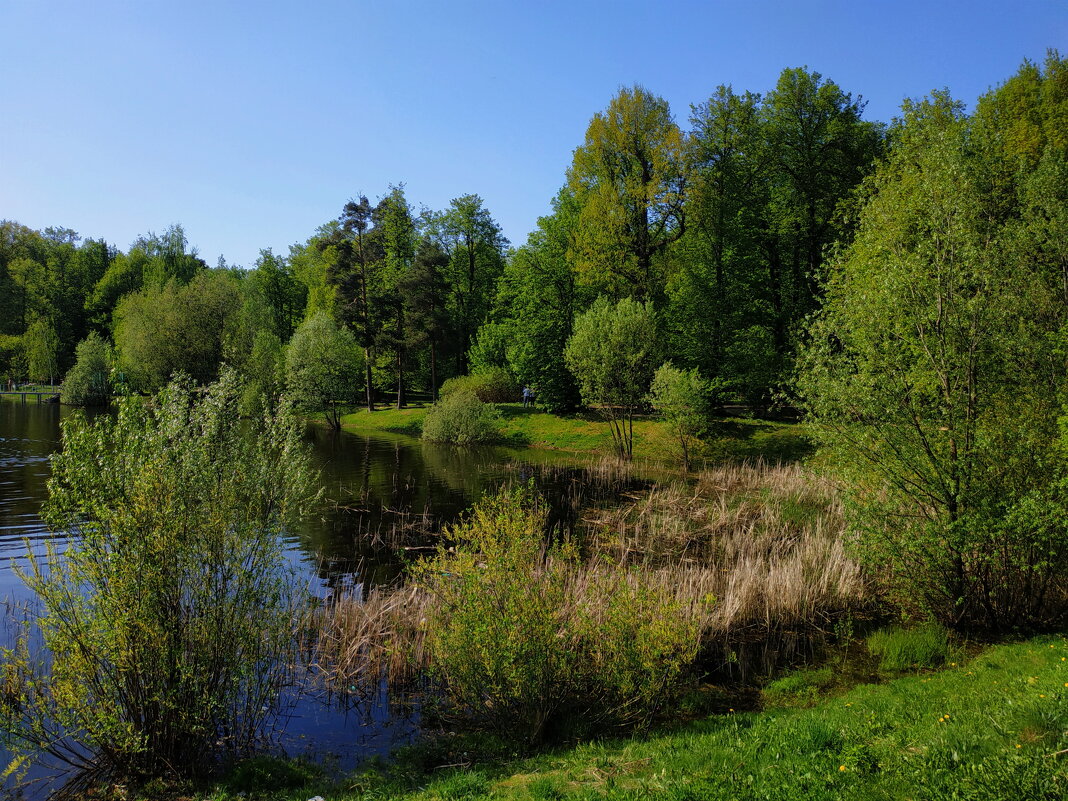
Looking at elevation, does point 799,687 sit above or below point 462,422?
below

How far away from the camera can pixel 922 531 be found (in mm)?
12180

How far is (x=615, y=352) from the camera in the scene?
3428cm

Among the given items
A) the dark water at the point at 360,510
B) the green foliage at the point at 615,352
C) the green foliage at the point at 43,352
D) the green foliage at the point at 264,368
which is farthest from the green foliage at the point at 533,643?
the green foliage at the point at 43,352

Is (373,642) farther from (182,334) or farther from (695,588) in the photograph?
(182,334)

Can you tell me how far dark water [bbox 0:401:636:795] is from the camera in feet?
31.9

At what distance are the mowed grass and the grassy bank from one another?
23130mm

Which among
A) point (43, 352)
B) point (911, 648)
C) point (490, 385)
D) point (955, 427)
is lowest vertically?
point (911, 648)

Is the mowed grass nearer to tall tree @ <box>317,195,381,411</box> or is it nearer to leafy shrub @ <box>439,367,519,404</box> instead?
leafy shrub @ <box>439,367,519,404</box>

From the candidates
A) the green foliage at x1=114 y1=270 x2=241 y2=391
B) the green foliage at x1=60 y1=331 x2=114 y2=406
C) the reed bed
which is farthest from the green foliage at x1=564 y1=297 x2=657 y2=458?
the green foliage at x1=60 y1=331 x2=114 y2=406

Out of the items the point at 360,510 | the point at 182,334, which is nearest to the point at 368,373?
the point at 182,334

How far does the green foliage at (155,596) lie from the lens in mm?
7754

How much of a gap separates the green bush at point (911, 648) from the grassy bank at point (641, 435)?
61.6 ft

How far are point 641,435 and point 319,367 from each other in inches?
1090

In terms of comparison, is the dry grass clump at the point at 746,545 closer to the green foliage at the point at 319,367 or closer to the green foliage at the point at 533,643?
the green foliage at the point at 533,643
